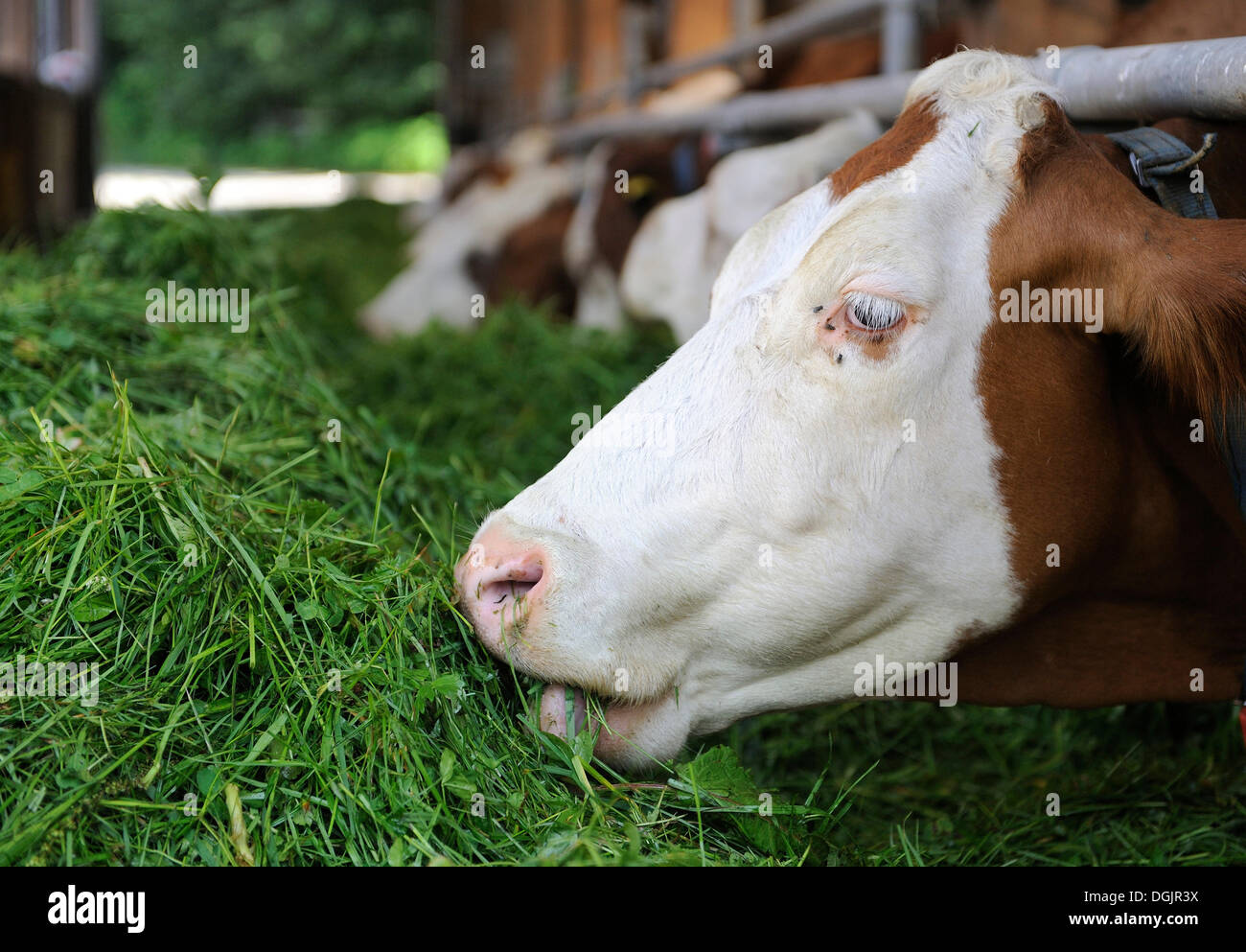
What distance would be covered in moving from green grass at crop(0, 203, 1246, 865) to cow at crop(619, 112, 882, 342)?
5.05ft

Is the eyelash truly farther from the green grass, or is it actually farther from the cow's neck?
the green grass

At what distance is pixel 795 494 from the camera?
6.03 feet

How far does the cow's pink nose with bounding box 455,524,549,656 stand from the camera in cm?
182

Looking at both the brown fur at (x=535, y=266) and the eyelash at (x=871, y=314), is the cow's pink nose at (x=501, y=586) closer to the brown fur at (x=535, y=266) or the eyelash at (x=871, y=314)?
the eyelash at (x=871, y=314)

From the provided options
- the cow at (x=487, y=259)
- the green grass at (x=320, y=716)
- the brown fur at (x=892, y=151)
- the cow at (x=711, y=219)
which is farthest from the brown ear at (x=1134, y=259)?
the cow at (x=487, y=259)

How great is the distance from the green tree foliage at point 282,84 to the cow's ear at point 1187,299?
2618 centimetres

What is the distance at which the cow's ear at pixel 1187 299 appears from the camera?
1.75 meters

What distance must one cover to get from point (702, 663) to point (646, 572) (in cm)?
20

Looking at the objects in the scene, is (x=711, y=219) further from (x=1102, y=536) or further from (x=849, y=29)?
(x=1102, y=536)

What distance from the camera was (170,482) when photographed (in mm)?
1945

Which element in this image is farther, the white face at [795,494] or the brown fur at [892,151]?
the brown fur at [892,151]

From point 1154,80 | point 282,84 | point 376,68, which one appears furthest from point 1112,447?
point 282,84
